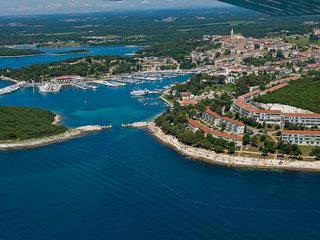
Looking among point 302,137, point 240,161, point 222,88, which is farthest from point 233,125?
point 222,88

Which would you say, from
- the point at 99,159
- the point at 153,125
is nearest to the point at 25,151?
the point at 99,159

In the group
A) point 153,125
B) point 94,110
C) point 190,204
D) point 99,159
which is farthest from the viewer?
point 94,110

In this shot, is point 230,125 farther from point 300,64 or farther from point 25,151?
point 300,64

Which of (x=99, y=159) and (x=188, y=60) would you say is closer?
(x=99, y=159)

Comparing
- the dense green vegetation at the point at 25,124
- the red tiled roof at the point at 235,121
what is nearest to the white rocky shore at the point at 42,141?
the dense green vegetation at the point at 25,124

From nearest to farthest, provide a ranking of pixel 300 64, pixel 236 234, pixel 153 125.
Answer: pixel 236 234 → pixel 153 125 → pixel 300 64

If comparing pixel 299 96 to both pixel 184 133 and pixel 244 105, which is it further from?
pixel 184 133

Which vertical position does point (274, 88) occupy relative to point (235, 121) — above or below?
above
